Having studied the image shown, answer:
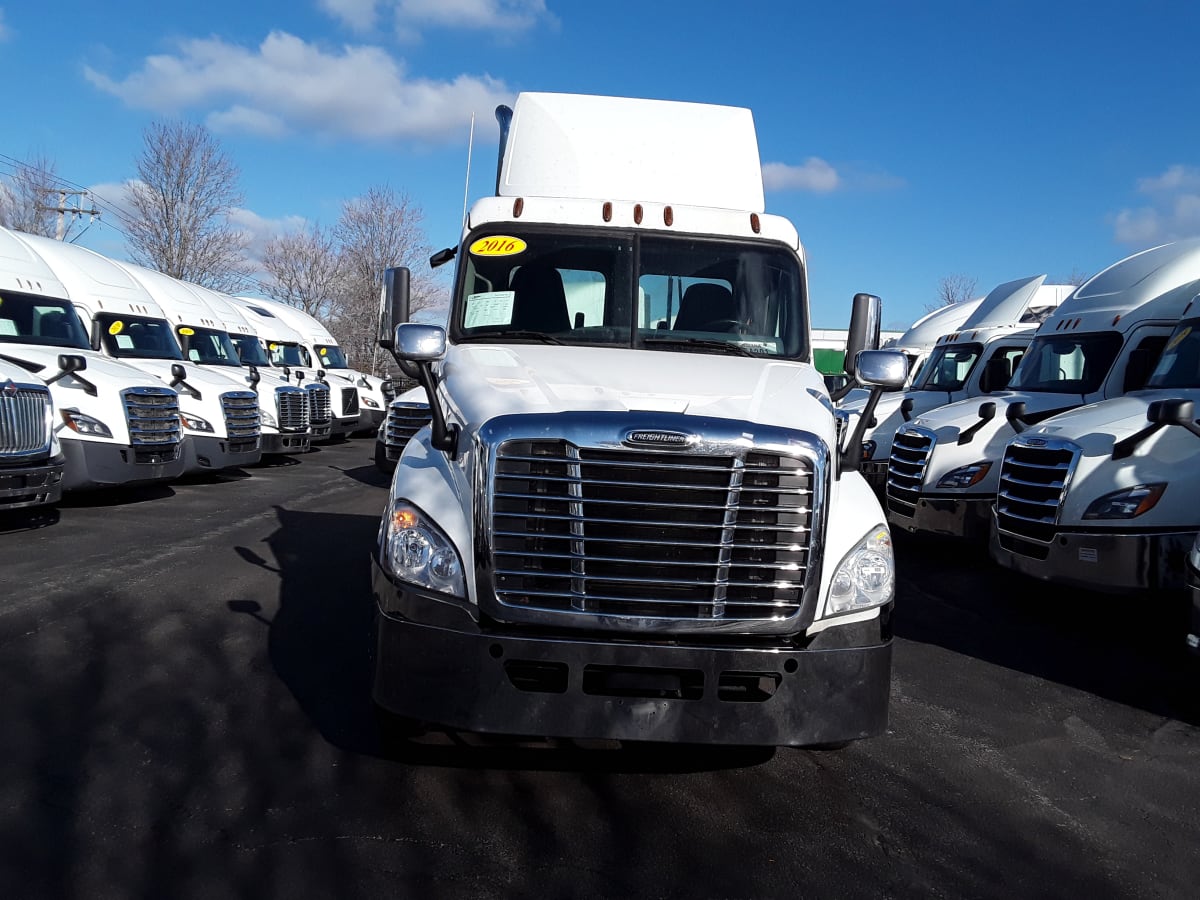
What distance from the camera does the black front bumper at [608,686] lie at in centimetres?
363

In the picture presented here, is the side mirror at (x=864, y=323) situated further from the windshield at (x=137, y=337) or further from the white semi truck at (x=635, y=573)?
the windshield at (x=137, y=337)

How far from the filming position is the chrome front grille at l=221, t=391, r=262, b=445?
1380cm

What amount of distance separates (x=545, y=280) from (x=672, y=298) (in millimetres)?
708

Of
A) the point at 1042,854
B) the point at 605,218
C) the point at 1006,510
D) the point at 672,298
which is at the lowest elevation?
the point at 1042,854

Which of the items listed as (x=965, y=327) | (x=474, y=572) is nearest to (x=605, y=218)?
(x=474, y=572)

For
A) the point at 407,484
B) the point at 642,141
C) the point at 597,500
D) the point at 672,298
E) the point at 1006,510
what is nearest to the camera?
the point at 597,500

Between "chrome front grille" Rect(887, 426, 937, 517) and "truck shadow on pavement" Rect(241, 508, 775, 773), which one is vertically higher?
"chrome front grille" Rect(887, 426, 937, 517)

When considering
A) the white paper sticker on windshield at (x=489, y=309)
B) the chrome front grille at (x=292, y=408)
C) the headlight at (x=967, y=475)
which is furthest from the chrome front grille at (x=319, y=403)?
the white paper sticker on windshield at (x=489, y=309)

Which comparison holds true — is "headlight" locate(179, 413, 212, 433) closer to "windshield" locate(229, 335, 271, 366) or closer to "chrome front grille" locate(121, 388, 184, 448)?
"chrome front grille" locate(121, 388, 184, 448)

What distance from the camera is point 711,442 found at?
146 inches

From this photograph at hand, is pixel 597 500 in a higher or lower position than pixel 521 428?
lower

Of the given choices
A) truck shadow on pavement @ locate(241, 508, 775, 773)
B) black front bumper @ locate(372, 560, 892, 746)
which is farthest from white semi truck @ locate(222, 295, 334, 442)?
black front bumper @ locate(372, 560, 892, 746)

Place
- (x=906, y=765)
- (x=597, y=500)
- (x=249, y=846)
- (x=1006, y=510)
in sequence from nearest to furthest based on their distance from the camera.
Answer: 1. (x=249, y=846)
2. (x=597, y=500)
3. (x=906, y=765)
4. (x=1006, y=510)

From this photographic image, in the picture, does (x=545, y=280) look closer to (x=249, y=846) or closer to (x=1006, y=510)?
(x=249, y=846)
